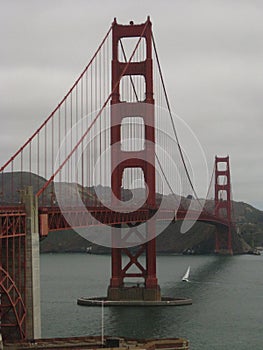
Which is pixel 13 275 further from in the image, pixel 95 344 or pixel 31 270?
pixel 95 344

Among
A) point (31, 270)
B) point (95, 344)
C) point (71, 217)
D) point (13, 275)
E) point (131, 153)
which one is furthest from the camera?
point (131, 153)

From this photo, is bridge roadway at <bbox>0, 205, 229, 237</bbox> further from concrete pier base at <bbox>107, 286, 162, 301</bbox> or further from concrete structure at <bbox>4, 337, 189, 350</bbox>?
concrete pier base at <bbox>107, 286, 162, 301</bbox>

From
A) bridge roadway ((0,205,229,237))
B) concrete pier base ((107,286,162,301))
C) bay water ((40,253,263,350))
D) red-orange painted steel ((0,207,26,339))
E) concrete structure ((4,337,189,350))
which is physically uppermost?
bridge roadway ((0,205,229,237))

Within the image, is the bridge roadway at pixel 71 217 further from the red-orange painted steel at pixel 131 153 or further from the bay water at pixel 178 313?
the bay water at pixel 178 313

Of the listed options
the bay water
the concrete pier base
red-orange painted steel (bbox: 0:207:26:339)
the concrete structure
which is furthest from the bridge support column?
the concrete pier base

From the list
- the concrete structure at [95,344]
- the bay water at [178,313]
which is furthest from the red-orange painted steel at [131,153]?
the concrete structure at [95,344]

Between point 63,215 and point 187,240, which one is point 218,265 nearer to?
point 187,240

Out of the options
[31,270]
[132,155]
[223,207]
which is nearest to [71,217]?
[31,270]

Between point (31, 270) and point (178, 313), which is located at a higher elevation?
point (31, 270)

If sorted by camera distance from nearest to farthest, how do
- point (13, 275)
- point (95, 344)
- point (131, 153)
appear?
point (95, 344) < point (13, 275) < point (131, 153)
